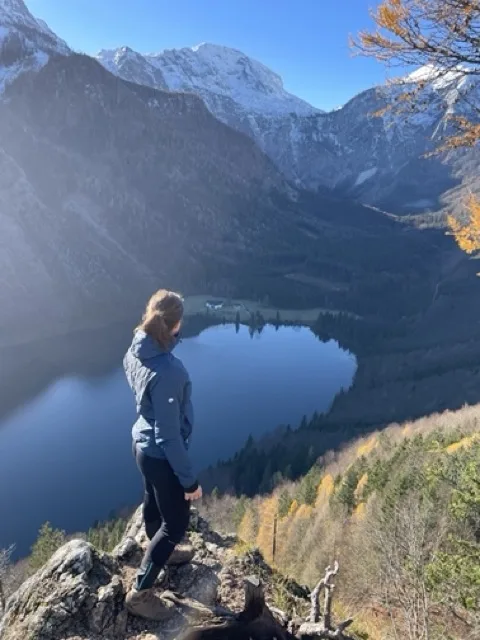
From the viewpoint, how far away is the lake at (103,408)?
174 feet

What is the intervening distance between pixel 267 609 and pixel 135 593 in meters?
1.14

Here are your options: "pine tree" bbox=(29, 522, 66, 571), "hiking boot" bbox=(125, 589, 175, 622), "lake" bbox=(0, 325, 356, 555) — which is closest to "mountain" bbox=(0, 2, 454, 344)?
"lake" bbox=(0, 325, 356, 555)

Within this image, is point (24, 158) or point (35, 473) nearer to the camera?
point (35, 473)

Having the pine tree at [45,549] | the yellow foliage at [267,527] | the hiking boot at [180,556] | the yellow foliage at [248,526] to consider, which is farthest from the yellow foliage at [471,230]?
the yellow foliage at [248,526]

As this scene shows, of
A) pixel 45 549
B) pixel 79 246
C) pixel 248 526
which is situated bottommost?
pixel 248 526

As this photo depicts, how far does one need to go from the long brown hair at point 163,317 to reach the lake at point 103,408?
4845cm

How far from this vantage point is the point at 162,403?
13.1 feet

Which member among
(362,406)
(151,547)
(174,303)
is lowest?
(362,406)

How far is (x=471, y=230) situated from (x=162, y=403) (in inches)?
157

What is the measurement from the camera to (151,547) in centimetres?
446

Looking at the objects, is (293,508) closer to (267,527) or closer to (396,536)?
(267,527)

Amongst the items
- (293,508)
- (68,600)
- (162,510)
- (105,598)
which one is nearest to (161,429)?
(162,510)

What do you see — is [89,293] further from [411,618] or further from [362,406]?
[411,618]

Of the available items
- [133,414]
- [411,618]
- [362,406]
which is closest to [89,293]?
[133,414]
